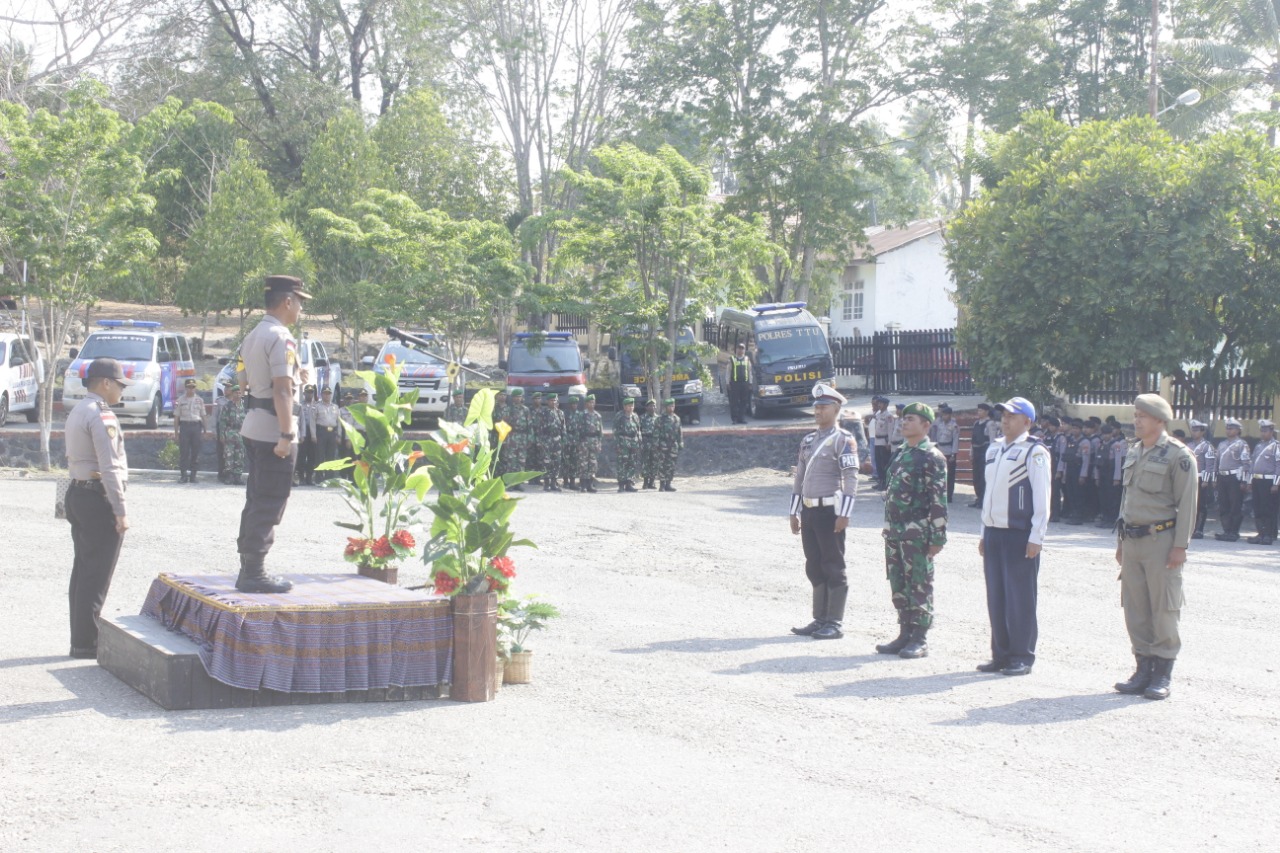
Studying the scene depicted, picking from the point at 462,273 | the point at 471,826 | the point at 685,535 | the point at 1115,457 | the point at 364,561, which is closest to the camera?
the point at 471,826

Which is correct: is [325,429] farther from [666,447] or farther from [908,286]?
[908,286]

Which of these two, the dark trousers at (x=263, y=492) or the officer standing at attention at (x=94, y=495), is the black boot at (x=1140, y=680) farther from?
the officer standing at attention at (x=94, y=495)

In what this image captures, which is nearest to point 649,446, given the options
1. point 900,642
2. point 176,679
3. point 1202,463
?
point 1202,463

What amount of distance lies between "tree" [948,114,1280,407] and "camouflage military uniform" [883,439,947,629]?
13.0m

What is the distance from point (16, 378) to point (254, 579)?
21654mm

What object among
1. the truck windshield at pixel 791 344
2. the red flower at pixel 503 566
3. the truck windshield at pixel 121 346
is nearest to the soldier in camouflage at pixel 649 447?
the truck windshield at pixel 791 344

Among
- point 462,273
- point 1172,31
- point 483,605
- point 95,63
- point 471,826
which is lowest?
point 471,826

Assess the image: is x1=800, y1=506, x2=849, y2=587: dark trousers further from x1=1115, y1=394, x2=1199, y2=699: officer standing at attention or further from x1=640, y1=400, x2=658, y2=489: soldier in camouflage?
x1=640, y1=400, x2=658, y2=489: soldier in camouflage

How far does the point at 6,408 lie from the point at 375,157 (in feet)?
46.1

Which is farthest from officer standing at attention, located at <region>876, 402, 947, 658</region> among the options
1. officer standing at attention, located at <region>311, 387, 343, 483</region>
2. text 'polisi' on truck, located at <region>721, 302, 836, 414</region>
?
text 'polisi' on truck, located at <region>721, 302, 836, 414</region>

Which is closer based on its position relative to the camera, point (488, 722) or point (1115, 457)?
point (488, 722)

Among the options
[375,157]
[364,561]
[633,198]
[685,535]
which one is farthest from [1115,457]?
[375,157]

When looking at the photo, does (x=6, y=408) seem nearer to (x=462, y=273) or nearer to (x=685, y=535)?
(x=462, y=273)

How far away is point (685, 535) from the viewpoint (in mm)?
15852
